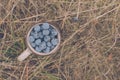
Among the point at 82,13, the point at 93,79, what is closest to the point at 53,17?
the point at 82,13

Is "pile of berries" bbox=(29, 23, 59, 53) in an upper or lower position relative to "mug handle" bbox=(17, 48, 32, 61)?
upper

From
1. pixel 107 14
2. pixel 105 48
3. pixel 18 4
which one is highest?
pixel 18 4

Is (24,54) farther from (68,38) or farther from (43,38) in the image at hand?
(68,38)

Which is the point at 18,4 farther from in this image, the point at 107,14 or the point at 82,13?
the point at 107,14

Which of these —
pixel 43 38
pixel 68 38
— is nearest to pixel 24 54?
pixel 43 38

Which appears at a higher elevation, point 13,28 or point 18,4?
point 18,4

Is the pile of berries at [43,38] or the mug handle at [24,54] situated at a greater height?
the pile of berries at [43,38]

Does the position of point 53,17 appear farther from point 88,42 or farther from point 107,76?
point 107,76
